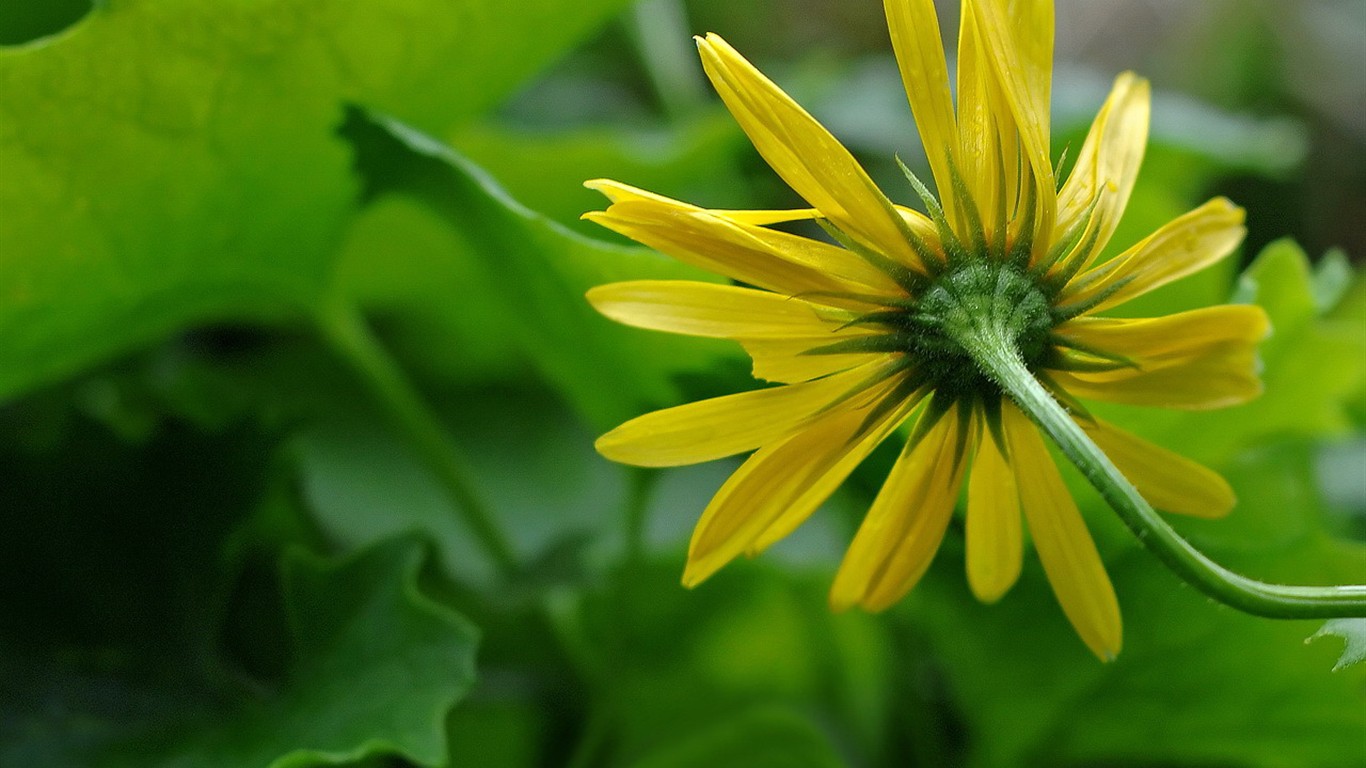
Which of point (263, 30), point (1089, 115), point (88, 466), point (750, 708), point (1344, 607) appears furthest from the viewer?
point (1089, 115)

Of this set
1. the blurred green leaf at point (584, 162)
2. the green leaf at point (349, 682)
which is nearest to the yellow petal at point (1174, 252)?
the green leaf at point (349, 682)

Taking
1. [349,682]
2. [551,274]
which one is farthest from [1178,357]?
[349,682]

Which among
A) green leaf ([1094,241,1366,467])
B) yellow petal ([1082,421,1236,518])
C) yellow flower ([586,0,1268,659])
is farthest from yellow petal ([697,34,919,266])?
green leaf ([1094,241,1366,467])

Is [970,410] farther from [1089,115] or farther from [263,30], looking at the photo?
[1089,115]

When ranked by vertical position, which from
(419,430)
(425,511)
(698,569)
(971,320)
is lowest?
(425,511)

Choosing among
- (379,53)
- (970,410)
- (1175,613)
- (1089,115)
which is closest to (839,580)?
(970,410)

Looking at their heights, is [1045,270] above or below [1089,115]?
below

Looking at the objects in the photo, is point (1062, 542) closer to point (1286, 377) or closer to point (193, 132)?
point (1286, 377)
